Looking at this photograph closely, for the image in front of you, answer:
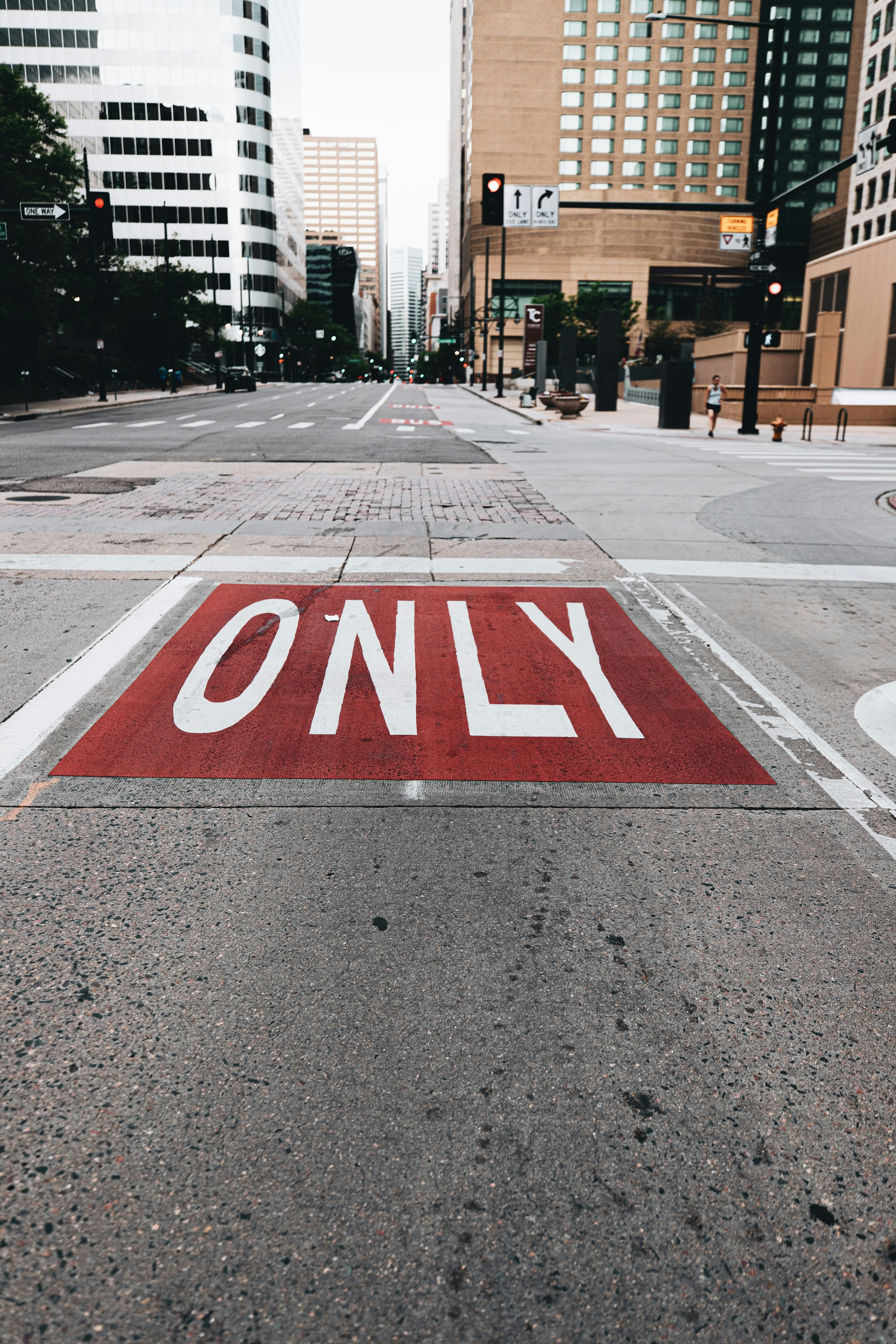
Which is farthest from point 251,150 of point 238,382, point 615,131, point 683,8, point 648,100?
point 238,382

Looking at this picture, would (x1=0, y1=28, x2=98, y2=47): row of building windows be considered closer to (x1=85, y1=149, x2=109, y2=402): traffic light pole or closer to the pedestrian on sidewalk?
(x1=85, y1=149, x2=109, y2=402): traffic light pole

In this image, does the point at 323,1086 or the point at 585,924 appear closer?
the point at 323,1086

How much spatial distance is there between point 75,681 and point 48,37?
138m

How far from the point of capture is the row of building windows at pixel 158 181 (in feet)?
393

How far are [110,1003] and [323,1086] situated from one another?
0.80 m

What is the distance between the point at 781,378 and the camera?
52.2 metres

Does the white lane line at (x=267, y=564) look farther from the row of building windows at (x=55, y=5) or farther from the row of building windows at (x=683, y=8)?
the row of building windows at (x=55, y=5)

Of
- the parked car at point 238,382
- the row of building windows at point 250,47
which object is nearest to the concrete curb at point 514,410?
the parked car at point 238,382

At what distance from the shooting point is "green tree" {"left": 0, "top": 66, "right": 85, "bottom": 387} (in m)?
36.0

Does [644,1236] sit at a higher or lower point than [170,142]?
lower

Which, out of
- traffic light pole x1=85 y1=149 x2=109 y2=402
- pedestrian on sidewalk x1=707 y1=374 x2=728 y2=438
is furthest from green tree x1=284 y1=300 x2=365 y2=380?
pedestrian on sidewalk x1=707 y1=374 x2=728 y2=438

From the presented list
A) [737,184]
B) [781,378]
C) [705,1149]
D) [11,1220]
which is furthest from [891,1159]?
[737,184]

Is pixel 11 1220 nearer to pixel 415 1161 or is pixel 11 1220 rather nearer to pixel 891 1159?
pixel 415 1161

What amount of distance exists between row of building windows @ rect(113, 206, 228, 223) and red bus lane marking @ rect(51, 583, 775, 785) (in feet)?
407
